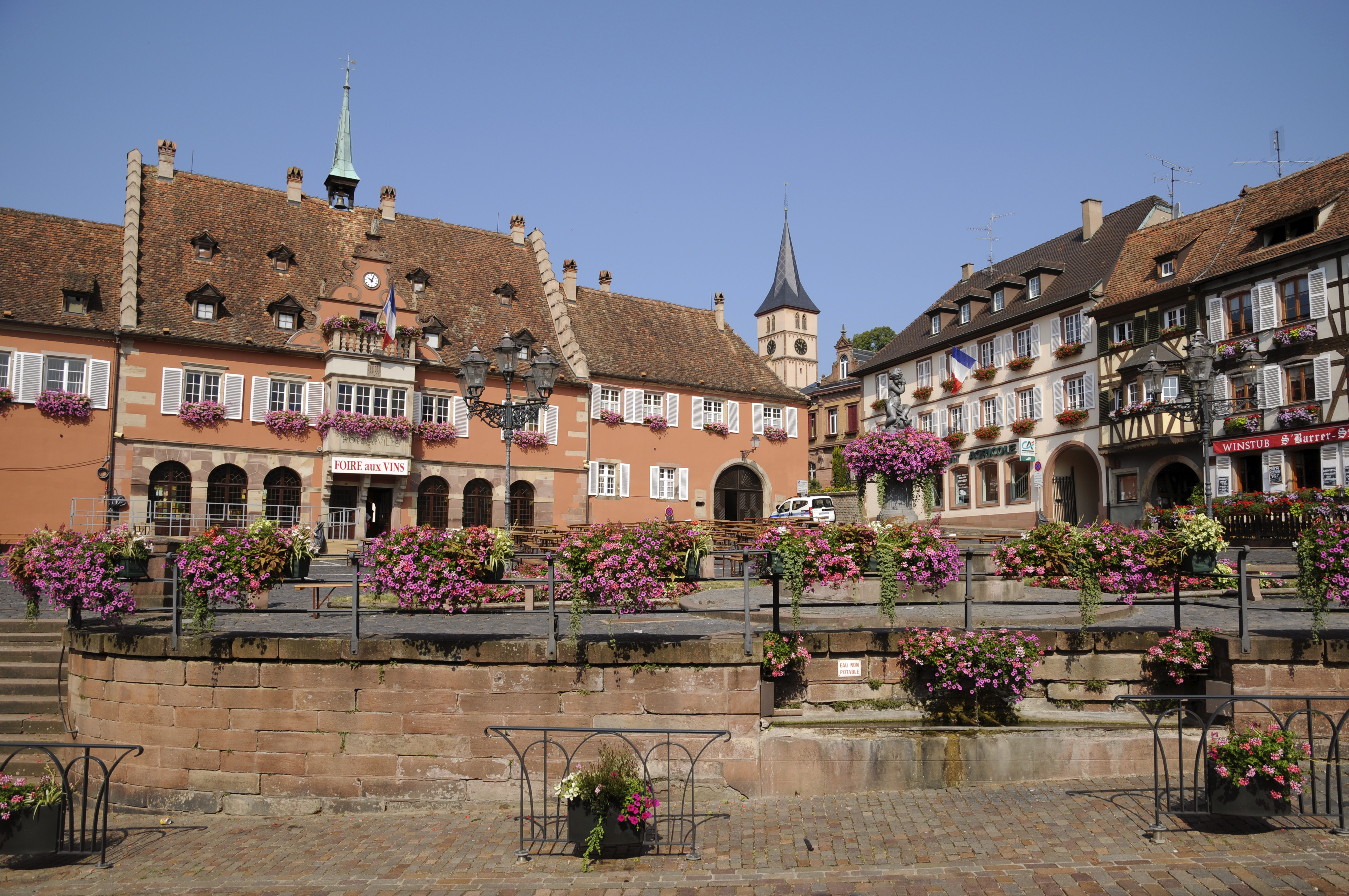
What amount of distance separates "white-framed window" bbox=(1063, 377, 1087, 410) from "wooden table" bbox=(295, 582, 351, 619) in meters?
27.6

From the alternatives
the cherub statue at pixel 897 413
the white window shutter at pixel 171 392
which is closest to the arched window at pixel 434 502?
the white window shutter at pixel 171 392

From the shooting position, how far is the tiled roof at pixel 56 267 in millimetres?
29125

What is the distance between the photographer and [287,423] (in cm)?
3173

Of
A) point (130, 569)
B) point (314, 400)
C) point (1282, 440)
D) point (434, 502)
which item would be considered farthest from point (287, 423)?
point (1282, 440)

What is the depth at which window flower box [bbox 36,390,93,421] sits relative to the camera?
28.5 metres

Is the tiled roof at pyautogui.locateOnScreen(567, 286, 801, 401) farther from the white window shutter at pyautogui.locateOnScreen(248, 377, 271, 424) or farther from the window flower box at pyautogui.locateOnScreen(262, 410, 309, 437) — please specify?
the white window shutter at pyautogui.locateOnScreen(248, 377, 271, 424)

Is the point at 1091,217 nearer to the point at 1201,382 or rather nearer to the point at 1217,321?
the point at 1217,321

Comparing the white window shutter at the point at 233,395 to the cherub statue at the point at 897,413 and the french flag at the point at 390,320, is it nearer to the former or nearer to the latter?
the french flag at the point at 390,320

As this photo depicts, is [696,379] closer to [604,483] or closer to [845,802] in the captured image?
[604,483]

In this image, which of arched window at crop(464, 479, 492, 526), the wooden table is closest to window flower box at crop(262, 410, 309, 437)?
arched window at crop(464, 479, 492, 526)

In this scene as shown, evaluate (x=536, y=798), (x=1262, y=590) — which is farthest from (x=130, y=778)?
(x=1262, y=590)

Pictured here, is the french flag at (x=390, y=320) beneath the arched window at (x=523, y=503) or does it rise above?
above

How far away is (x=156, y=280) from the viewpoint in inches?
1247

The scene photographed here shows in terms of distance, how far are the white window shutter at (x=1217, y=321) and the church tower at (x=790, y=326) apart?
171 ft
